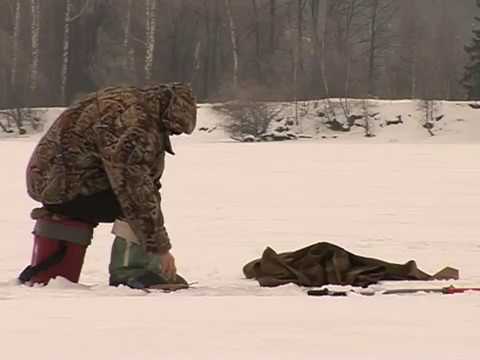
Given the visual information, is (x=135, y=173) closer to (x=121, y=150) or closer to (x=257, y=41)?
(x=121, y=150)

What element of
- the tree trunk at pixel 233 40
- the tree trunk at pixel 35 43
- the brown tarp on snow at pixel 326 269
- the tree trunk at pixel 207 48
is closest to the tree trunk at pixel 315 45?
the tree trunk at pixel 233 40

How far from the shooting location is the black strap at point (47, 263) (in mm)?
5160

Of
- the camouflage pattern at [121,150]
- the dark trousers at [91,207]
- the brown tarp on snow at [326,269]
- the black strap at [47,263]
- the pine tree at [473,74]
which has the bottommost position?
the brown tarp on snow at [326,269]

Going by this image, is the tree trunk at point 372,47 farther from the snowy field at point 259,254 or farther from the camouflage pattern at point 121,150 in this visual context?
the camouflage pattern at point 121,150

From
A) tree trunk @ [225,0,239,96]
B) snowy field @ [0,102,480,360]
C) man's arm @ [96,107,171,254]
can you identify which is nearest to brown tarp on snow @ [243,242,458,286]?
snowy field @ [0,102,480,360]

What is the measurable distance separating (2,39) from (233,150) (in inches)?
828

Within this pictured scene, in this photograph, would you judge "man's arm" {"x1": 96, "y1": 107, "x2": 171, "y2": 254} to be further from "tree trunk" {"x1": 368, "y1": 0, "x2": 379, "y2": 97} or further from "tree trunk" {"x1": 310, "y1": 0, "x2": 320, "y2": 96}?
"tree trunk" {"x1": 368, "y1": 0, "x2": 379, "y2": 97}

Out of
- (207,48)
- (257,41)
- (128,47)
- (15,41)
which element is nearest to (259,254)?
(15,41)

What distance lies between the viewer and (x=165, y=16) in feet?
155

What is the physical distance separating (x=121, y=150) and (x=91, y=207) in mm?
559

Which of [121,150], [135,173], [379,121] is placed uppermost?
[379,121]

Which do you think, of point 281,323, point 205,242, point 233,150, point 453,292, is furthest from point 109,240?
point 233,150

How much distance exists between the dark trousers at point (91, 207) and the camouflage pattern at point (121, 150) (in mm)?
39

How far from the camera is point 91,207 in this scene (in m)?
5.18
